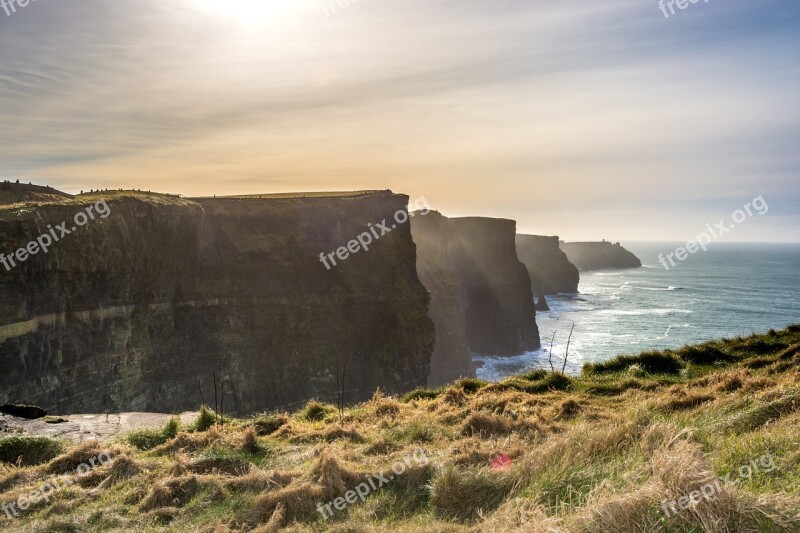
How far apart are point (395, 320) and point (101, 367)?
28.5m

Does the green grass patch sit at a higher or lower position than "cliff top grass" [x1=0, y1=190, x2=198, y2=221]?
lower

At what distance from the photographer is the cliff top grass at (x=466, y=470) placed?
514 centimetres

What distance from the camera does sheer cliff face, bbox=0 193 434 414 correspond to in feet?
107

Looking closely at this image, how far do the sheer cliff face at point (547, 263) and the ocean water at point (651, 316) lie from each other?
514cm

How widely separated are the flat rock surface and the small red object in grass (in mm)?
10220

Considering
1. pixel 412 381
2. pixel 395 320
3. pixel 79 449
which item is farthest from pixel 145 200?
pixel 79 449

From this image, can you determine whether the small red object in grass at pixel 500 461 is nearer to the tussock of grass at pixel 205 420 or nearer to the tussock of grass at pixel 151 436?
the tussock of grass at pixel 151 436

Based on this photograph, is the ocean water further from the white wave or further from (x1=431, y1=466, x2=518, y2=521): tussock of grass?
(x1=431, y1=466, x2=518, y2=521): tussock of grass

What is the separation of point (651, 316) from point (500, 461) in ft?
343

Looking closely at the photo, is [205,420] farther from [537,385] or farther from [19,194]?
[19,194]

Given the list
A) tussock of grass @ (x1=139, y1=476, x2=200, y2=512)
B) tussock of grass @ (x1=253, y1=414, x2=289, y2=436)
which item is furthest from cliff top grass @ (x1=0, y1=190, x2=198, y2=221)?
tussock of grass @ (x1=139, y1=476, x2=200, y2=512)

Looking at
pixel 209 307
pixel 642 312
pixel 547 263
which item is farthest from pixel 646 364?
pixel 547 263

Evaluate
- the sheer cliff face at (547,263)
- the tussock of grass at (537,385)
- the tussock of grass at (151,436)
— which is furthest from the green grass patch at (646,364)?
the sheer cliff face at (547,263)

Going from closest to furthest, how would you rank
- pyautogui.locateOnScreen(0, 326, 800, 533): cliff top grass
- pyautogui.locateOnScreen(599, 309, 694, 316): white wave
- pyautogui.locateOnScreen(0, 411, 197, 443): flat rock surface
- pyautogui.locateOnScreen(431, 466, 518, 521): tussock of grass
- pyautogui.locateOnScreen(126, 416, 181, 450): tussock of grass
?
1. pyautogui.locateOnScreen(0, 326, 800, 533): cliff top grass
2. pyautogui.locateOnScreen(431, 466, 518, 521): tussock of grass
3. pyautogui.locateOnScreen(126, 416, 181, 450): tussock of grass
4. pyautogui.locateOnScreen(0, 411, 197, 443): flat rock surface
5. pyautogui.locateOnScreen(599, 309, 694, 316): white wave
